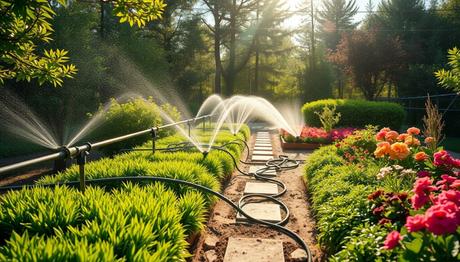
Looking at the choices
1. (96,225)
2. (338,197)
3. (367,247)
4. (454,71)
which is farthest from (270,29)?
(96,225)

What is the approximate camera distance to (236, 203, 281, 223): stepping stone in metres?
3.94

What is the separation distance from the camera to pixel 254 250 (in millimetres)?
3086

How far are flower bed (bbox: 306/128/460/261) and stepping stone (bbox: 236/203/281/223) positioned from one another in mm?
512

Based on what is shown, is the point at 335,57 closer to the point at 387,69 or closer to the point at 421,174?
the point at 387,69

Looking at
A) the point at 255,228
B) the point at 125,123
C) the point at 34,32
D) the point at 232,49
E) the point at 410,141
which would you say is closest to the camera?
the point at 34,32

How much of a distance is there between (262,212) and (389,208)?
6.21ft

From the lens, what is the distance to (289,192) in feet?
17.5

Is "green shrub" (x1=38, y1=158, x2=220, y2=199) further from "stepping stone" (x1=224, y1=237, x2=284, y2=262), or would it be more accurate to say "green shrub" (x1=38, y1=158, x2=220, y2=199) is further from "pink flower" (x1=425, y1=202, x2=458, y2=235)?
"pink flower" (x1=425, y1=202, x2=458, y2=235)

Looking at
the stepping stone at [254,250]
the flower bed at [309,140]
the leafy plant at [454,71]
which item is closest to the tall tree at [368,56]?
the flower bed at [309,140]

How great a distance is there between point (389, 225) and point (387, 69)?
66.9 ft

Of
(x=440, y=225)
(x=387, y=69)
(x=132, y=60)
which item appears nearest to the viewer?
(x=440, y=225)

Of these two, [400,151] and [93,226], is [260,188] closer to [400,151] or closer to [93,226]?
[400,151]

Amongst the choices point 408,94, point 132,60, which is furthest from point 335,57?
point 132,60

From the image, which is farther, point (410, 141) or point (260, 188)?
point (260, 188)
